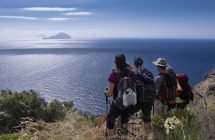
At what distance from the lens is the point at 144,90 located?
6398 mm

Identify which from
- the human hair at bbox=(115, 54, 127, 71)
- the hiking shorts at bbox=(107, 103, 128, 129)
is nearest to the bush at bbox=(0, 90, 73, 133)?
the hiking shorts at bbox=(107, 103, 128, 129)

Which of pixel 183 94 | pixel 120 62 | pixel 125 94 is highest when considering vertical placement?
pixel 120 62

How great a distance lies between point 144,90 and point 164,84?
2.87 ft

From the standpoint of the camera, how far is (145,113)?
21.8 ft

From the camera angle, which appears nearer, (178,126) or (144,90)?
(178,126)

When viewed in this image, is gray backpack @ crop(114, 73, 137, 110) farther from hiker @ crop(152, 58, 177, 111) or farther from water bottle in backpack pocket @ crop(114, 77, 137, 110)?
hiker @ crop(152, 58, 177, 111)

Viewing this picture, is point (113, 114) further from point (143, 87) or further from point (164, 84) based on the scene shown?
point (164, 84)

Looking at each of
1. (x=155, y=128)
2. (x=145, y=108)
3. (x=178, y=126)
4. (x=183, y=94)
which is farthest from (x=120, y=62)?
(x=183, y=94)

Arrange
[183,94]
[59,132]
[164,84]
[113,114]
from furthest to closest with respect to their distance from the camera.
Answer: [183,94] → [164,84] → [113,114] → [59,132]

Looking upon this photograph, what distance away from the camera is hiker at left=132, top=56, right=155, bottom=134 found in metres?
6.38

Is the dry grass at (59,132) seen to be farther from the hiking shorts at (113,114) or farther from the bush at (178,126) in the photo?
the bush at (178,126)

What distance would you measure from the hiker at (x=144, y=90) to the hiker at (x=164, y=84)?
1.89 ft

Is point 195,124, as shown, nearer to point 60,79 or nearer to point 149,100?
point 149,100

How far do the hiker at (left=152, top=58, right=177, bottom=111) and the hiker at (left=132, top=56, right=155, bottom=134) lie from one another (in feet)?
1.89
